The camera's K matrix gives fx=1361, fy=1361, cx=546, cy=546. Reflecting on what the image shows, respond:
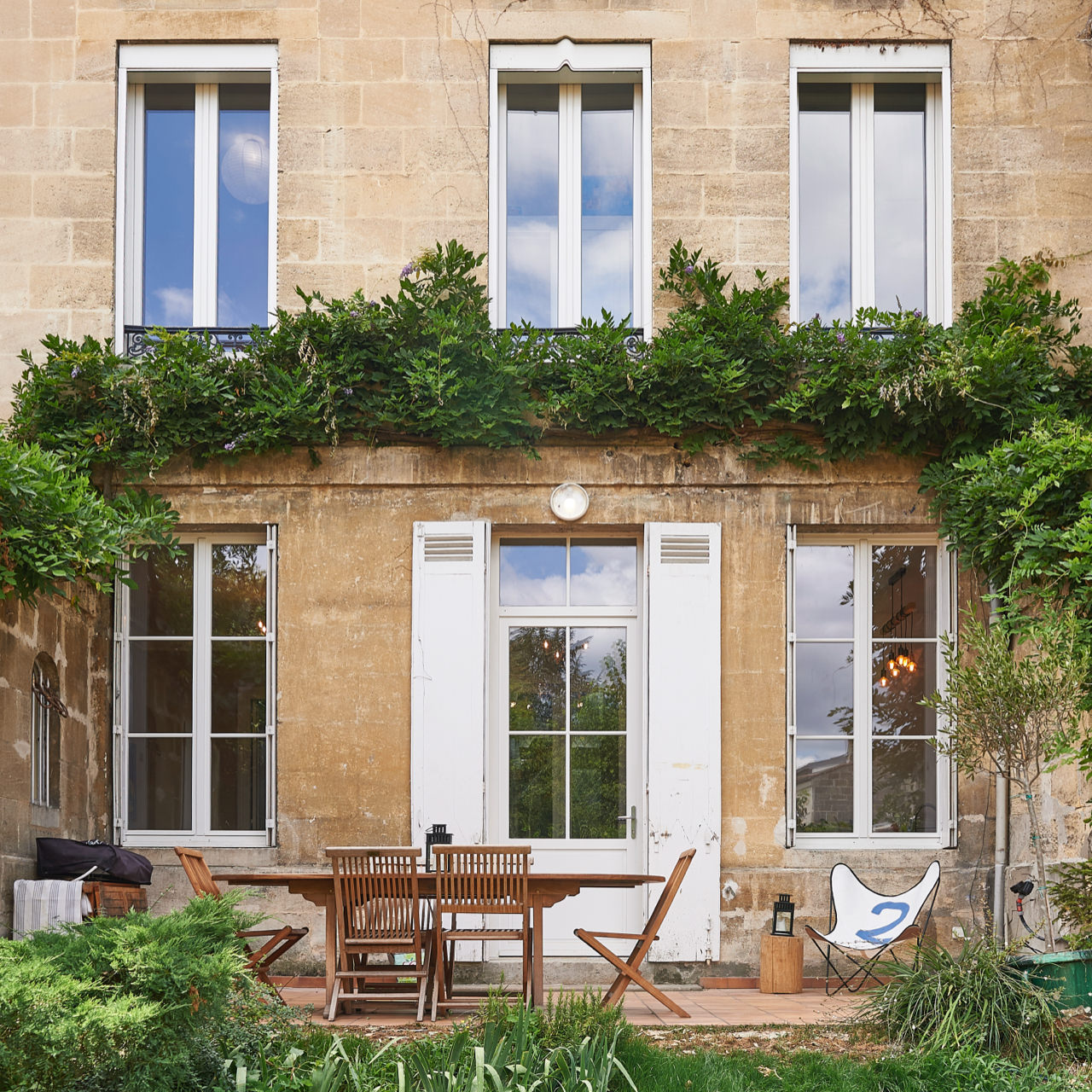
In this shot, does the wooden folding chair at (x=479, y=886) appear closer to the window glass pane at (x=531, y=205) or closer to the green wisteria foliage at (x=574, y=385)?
the green wisteria foliage at (x=574, y=385)

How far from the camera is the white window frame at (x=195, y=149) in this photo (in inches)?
318

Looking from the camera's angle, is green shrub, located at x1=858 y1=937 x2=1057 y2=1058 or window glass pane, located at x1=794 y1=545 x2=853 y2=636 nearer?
green shrub, located at x1=858 y1=937 x2=1057 y2=1058

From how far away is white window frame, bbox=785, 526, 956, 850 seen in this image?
770 cm

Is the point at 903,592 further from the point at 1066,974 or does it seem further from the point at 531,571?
the point at 1066,974

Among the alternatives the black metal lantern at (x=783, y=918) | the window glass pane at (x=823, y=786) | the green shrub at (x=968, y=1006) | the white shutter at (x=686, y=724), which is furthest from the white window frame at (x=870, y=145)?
the green shrub at (x=968, y=1006)

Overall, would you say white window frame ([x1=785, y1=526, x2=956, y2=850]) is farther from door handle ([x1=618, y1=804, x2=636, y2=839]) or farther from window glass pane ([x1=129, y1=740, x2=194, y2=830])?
window glass pane ([x1=129, y1=740, x2=194, y2=830])

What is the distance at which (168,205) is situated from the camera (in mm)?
8289

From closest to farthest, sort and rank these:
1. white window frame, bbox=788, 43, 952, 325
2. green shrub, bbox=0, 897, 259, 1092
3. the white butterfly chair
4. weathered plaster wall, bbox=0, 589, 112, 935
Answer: green shrub, bbox=0, 897, 259, 1092
weathered plaster wall, bbox=0, 589, 112, 935
the white butterfly chair
white window frame, bbox=788, 43, 952, 325

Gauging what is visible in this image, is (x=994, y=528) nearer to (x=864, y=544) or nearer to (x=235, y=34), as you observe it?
(x=864, y=544)

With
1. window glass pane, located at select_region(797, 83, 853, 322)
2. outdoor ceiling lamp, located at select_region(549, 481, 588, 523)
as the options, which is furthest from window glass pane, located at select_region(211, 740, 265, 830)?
window glass pane, located at select_region(797, 83, 853, 322)

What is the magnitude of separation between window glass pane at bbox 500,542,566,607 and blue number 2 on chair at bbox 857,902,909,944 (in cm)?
250

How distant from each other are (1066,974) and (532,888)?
219 centimetres

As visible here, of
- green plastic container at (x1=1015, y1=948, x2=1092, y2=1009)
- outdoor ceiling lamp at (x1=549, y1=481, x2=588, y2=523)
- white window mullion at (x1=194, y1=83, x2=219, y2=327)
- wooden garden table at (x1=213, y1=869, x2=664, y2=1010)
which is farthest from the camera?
white window mullion at (x1=194, y1=83, x2=219, y2=327)

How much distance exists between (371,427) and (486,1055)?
4.10 m
